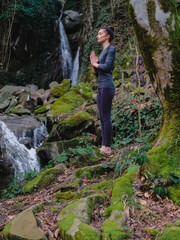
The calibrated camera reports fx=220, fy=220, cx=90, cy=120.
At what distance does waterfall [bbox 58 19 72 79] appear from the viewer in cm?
1964

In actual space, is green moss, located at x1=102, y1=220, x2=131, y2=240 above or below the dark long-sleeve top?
below

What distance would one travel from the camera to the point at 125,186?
232cm

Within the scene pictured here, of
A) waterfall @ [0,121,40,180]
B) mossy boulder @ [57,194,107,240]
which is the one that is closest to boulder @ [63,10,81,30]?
waterfall @ [0,121,40,180]

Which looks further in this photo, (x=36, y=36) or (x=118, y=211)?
(x=36, y=36)

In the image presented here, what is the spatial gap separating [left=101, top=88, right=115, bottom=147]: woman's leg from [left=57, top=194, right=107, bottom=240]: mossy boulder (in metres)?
1.69

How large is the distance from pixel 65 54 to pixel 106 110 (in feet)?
57.0

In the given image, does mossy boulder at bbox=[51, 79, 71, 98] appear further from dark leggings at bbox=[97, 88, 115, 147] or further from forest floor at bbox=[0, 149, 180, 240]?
forest floor at bbox=[0, 149, 180, 240]

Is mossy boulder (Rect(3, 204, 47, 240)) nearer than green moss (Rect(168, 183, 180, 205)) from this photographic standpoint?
Yes

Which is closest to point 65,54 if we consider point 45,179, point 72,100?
point 72,100

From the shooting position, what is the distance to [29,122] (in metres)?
9.32

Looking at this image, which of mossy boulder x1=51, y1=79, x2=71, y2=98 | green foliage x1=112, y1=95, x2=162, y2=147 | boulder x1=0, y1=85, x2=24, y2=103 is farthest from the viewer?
boulder x1=0, y1=85, x2=24, y2=103

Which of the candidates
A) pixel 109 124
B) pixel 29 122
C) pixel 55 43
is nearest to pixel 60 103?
pixel 29 122

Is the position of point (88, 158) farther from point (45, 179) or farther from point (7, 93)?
point (7, 93)

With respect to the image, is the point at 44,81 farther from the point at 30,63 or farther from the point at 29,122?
the point at 29,122
